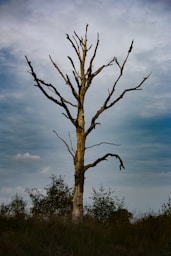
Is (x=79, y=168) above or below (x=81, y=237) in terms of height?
above

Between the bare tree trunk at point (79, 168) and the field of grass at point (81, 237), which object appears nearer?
the field of grass at point (81, 237)

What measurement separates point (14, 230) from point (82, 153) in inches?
247

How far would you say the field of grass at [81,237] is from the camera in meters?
12.2

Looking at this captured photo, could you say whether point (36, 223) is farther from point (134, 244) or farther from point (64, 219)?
point (134, 244)

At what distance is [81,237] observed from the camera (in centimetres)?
1393

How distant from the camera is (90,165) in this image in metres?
20.0

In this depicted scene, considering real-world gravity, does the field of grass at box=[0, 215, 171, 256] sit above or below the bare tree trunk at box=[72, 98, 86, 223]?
below

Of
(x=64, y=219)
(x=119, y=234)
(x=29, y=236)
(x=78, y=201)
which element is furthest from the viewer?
(x=78, y=201)

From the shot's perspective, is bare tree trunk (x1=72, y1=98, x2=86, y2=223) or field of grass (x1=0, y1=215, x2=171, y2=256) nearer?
field of grass (x1=0, y1=215, x2=171, y2=256)

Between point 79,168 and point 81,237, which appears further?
point 79,168

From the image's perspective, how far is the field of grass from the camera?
12179 mm

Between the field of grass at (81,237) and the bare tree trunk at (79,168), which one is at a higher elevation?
the bare tree trunk at (79,168)

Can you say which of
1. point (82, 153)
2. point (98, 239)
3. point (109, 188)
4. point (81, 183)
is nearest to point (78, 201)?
point (81, 183)

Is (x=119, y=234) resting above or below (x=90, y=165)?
below
